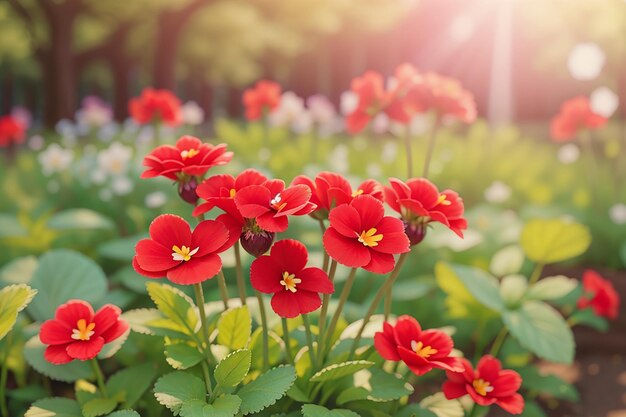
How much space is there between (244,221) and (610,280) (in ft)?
8.97

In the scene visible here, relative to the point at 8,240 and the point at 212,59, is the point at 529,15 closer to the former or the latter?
the point at 8,240

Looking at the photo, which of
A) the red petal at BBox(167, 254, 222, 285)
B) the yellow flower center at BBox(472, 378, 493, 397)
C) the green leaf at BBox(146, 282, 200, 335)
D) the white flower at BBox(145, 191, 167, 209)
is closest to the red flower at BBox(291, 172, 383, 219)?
the red petal at BBox(167, 254, 222, 285)

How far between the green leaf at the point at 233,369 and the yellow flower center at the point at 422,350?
1.20 feet

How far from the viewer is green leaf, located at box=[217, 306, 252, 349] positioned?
54.7 inches

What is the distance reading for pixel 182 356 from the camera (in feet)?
4.44

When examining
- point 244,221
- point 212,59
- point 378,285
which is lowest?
point 212,59

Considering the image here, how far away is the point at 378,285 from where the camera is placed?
8.38 ft

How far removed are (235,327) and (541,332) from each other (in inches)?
35.8

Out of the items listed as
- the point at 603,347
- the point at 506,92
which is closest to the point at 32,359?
the point at 603,347

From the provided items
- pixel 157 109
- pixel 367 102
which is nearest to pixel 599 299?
pixel 367 102

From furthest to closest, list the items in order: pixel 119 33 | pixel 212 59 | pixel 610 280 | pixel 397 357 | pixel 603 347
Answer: pixel 212 59, pixel 119 33, pixel 610 280, pixel 603 347, pixel 397 357

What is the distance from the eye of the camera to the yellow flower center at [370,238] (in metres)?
1.18

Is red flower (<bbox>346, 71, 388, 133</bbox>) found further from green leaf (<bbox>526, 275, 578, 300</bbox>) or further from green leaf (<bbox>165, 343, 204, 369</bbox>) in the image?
green leaf (<bbox>165, 343, 204, 369</bbox>)

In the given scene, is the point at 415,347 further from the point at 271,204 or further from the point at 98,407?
the point at 98,407
